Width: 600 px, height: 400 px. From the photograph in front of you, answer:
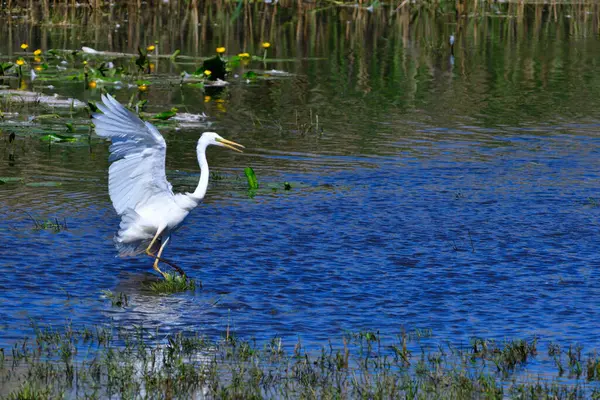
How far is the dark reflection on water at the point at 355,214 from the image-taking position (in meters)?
7.27

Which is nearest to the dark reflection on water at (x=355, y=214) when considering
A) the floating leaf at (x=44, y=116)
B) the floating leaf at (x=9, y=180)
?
the floating leaf at (x=9, y=180)

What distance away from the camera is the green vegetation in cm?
554

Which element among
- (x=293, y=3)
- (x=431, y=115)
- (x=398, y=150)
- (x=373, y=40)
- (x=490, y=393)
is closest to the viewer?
(x=490, y=393)

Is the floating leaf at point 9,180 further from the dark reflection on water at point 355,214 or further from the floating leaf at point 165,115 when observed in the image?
the floating leaf at point 165,115

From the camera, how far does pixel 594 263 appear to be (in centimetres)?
851

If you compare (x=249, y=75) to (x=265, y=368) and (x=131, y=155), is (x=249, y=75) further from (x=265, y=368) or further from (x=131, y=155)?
(x=265, y=368)

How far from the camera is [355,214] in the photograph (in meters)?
10.2

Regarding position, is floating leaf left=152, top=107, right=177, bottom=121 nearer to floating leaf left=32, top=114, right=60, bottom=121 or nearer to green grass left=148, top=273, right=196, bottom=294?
floating leaf left=32, top=114, right=60, bottom=121

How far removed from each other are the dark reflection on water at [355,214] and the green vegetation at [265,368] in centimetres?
35

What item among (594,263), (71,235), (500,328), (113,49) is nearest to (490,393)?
(500,328)

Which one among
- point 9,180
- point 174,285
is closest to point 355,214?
point 174,285

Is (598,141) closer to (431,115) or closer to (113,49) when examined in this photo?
(431,115)

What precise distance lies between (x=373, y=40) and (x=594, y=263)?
689 inches

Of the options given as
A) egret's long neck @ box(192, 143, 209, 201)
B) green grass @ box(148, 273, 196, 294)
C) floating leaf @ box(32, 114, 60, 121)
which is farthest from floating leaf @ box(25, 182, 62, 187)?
green grass @ box(148, 273, 196, 294)
